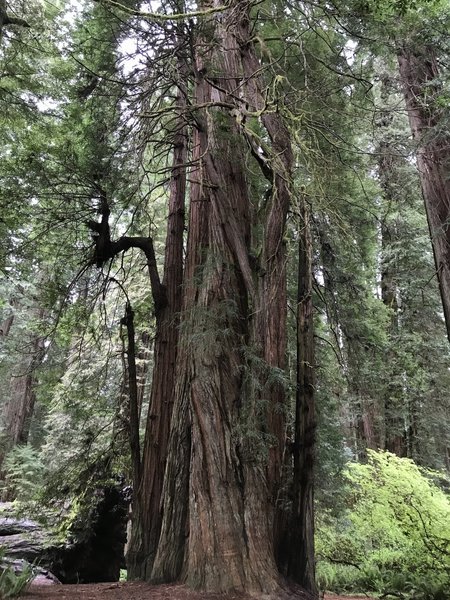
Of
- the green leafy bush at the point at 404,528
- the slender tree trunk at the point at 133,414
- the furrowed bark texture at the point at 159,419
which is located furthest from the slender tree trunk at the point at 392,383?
the slender tree trunk at the point at 133,414

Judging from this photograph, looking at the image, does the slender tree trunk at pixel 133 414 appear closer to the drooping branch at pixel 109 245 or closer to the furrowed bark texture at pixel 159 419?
the furrowed bark texture at pixel 159 419

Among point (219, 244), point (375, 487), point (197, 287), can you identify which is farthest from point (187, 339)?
point (375, 487)

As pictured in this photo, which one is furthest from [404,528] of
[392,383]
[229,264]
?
[229,264]

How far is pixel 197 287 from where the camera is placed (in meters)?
5.42

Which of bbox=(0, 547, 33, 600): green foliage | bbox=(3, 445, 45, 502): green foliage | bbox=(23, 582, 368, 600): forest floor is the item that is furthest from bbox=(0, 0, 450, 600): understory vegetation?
bbox=(3, 445, 45, 502): green foliage

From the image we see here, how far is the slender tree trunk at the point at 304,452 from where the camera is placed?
4340mm

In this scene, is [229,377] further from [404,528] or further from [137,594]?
[404,528]

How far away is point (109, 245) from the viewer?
608cm

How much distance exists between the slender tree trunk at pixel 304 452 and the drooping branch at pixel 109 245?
2167 mm

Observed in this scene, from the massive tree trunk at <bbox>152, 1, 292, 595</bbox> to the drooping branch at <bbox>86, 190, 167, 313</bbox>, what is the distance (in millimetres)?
731

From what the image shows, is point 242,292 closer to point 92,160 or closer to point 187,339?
point 187,339

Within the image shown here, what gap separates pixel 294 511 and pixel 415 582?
3.27m

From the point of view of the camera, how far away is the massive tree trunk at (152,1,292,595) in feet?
13.0

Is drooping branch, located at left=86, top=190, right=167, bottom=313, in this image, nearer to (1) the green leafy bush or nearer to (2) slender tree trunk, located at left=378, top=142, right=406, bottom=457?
(1) the green leafy bush
